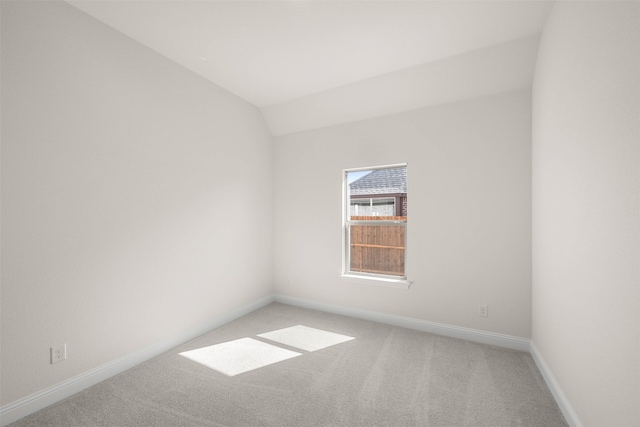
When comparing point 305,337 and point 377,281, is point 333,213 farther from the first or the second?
point 305,337

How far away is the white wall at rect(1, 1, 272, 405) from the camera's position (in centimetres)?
163

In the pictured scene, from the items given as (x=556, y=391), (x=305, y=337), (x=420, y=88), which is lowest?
(x=305, y=337)

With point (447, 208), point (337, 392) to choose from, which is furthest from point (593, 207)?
point (337, 392)

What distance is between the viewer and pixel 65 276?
1.82m

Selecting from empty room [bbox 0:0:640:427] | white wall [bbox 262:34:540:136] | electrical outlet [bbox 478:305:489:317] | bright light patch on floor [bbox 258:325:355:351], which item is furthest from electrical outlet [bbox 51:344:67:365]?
electrical outlet [bbox 478:305:489:317]

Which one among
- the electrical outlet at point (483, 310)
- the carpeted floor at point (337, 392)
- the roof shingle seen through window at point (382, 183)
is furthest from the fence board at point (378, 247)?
the carpeted floor at point (337, 392)

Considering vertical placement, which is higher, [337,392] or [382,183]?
[382,183]

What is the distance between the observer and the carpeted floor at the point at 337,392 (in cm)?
162

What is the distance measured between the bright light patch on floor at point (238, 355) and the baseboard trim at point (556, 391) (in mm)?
1944

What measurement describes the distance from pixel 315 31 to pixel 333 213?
2081 mm

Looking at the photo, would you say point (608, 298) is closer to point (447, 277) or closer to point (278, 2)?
point (447, 277)

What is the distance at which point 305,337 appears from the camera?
9.02ft

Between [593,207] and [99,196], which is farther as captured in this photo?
[99,196]

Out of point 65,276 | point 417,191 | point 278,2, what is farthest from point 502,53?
point 65,276
